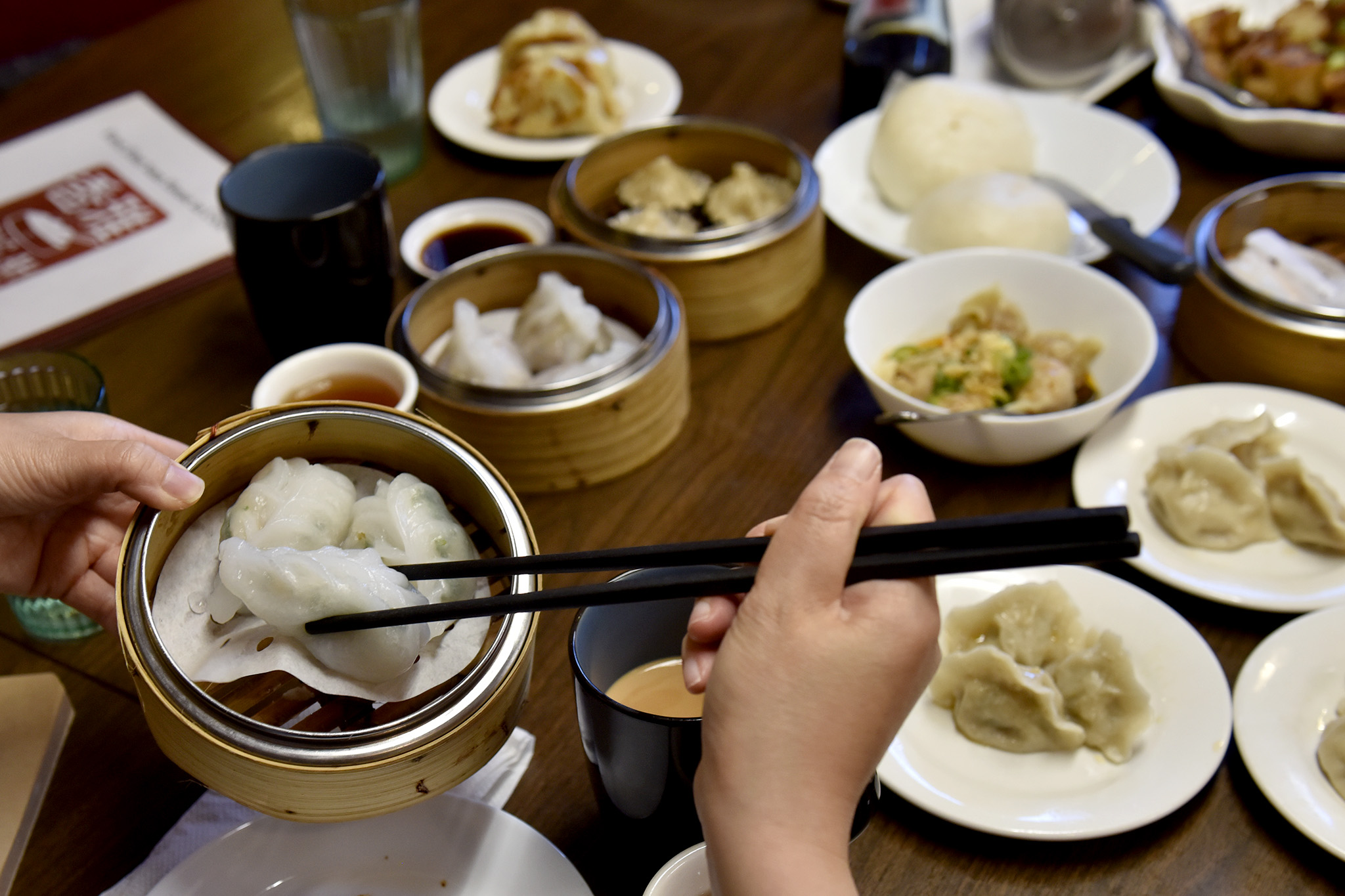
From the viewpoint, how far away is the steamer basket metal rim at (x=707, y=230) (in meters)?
1.91

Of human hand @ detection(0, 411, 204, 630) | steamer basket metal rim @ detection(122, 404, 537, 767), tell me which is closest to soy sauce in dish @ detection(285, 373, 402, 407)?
human hand @ detection(0, 411, 204, 630)

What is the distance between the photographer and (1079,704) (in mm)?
1301

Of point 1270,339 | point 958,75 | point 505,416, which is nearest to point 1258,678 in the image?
point 1270,339

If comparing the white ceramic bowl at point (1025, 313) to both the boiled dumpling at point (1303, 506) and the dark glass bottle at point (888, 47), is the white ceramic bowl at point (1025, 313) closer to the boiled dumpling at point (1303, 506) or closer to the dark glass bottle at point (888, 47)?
the boiled dumpling at point (1303, 506)

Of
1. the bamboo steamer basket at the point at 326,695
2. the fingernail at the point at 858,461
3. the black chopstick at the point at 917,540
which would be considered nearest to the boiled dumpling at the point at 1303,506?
the black chopstick at the point at 917,540

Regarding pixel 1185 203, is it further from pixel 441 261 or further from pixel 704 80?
pixel 441 261

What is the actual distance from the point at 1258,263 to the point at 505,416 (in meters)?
1.42

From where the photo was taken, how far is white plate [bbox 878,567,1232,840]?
119cm

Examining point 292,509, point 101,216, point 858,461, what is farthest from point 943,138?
point 101,216

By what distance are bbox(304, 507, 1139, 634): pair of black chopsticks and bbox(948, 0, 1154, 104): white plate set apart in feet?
6.39

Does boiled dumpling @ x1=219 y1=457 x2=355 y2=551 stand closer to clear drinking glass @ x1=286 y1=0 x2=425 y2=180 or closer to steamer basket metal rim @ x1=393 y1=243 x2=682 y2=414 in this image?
steamer basket metal rim @ x1=393 y1=243 x2=682 y2=414

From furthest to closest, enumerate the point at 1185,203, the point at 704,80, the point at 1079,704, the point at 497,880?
1. the point at 704,80
2. the point at 1185,203
3. the point at 1079,704
4. the point at 497,880

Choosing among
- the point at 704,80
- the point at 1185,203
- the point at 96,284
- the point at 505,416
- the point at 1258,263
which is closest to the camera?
the point at 505,416

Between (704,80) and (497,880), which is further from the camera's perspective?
(704,80)
